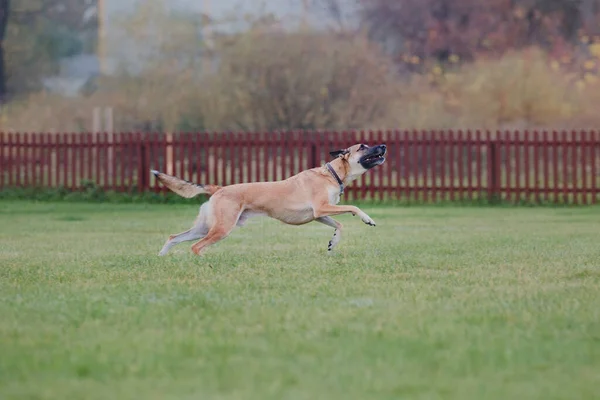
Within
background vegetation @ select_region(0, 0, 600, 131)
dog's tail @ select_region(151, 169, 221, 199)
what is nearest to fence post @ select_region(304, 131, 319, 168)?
background vegetation @ select_region(0, 0, 600, 131)

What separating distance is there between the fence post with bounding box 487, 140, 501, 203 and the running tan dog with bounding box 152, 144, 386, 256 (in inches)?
484

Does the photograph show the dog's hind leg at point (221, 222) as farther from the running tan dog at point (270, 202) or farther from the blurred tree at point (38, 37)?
the blurred tree at point (38, 37)

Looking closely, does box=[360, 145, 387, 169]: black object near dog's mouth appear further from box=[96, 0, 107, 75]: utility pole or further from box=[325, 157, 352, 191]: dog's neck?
box=[96, 0, 107, 75]: utility pole

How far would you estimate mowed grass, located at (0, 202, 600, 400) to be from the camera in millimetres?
5387

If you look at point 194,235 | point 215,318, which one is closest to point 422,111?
point 194,235

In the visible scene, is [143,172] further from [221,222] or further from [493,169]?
[221,222]

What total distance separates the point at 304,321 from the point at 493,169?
18.0 metres

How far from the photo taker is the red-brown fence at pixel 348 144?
79.5 ft

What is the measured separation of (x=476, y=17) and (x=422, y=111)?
12.8m

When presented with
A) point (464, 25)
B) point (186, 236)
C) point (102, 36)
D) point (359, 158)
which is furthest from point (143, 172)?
point (464, 25)

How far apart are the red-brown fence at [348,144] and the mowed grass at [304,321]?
1059cm

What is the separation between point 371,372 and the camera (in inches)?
220

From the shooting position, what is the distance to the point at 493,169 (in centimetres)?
2466

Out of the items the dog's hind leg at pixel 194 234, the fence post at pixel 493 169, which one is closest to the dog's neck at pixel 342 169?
the dog's hind leg at pixel 194 234
